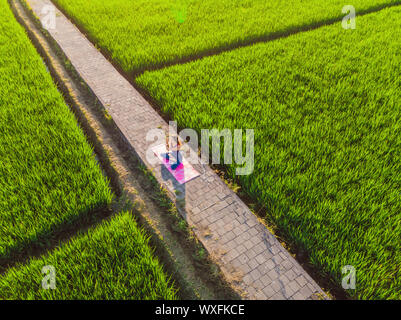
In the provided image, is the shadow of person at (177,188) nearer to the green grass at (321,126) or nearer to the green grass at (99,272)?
the green grass at (99,272)

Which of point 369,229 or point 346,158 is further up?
point 346,158

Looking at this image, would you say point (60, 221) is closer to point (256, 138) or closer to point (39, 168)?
point (39, 168)

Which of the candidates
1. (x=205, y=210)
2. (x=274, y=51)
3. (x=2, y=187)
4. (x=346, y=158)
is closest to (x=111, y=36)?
(x=274, y=51)

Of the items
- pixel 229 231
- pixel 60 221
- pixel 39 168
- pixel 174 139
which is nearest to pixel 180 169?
pixel 174 139

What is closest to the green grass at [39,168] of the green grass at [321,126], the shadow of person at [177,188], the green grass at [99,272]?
the green grass at [99,272]
